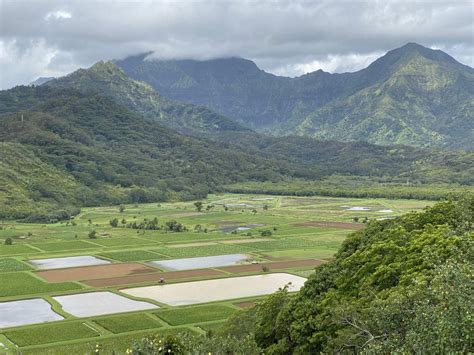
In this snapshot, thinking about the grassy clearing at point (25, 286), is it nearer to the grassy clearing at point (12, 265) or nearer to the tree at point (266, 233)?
the grassy clearing at point (12, 265)

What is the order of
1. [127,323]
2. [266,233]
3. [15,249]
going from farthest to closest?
[266,233]
[15,249]
[127,323]

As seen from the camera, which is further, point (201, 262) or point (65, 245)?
point (65, 245)

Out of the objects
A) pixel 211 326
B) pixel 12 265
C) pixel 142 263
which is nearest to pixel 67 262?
pixel 12 265

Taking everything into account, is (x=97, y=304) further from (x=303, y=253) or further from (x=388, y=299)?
(x=303, y=253)

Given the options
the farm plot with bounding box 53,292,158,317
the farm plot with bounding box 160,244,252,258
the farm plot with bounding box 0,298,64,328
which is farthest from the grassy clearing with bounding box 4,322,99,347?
the farm plot with bounding box 160,244,252,258

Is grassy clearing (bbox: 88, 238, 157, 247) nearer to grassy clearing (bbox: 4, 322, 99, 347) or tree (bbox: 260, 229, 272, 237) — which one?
tree (bbox: 260, 229, 272, 237)

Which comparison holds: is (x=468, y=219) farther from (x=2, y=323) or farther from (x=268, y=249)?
(x=268, y=249)
